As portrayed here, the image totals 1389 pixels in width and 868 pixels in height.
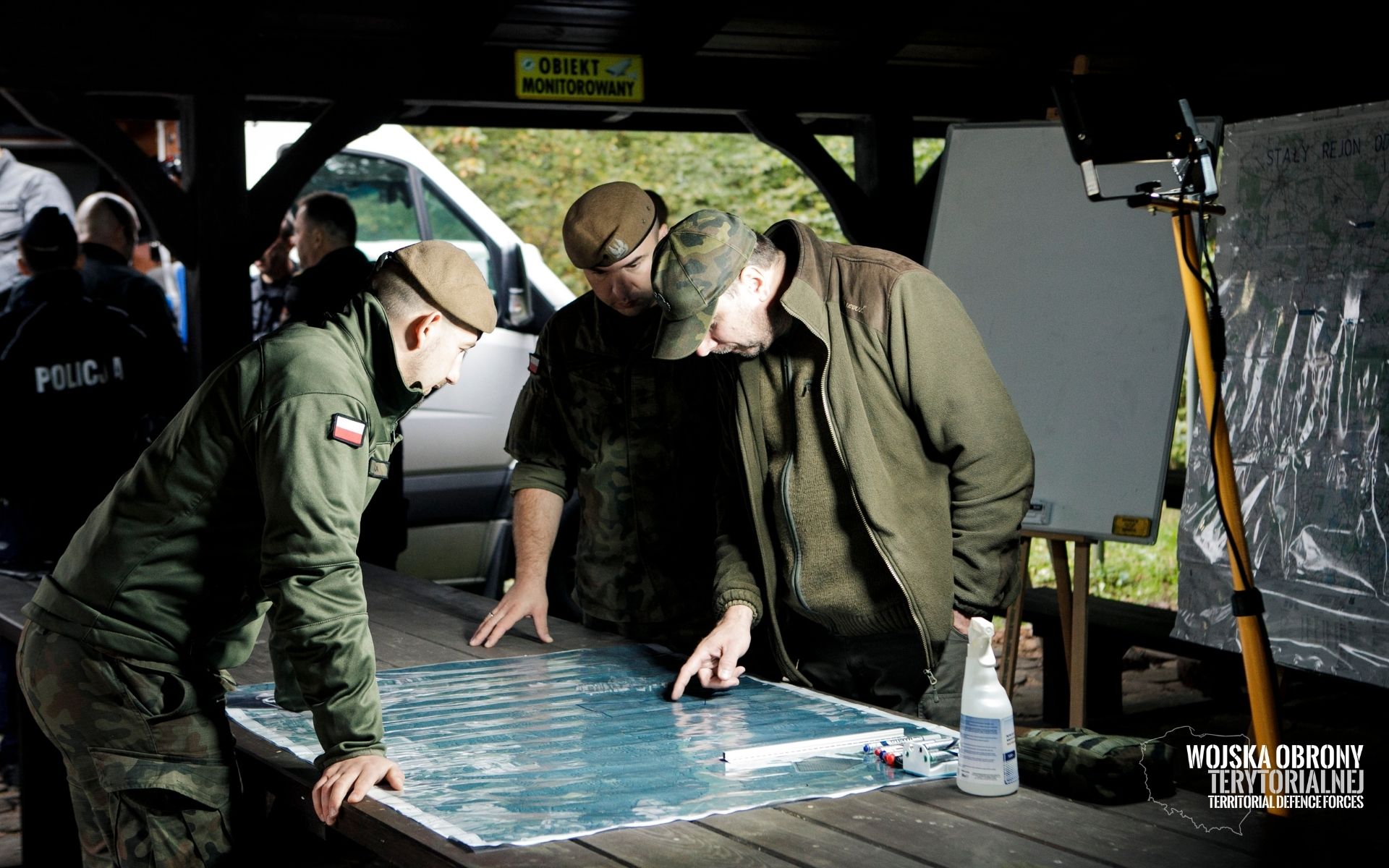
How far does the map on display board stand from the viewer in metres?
3.73

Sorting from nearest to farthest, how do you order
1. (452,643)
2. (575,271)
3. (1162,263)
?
(452,643)
(1162,263)
(575,271)

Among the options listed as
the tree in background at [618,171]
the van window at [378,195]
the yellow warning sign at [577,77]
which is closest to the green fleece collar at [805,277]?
the yellow warning sign at [577,77]

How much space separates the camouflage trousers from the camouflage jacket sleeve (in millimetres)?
1103

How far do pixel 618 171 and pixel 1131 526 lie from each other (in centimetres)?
1145

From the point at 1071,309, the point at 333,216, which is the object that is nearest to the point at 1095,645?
the point at 1071,309

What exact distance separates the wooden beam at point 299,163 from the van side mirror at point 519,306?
1.45 m

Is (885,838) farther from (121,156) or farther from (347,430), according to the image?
(121,156)

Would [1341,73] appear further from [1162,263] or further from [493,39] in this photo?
[493,39]

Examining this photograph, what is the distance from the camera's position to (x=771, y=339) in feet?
8.47

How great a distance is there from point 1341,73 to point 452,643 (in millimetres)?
4337

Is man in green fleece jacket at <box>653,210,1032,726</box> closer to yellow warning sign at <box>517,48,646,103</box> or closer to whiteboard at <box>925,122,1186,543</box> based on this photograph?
whiteboard at <box>925,122,1186,543</box>

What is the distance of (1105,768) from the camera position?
182 cm

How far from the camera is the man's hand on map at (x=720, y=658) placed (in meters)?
2.45

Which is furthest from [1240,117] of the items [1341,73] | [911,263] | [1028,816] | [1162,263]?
[1028,816]
